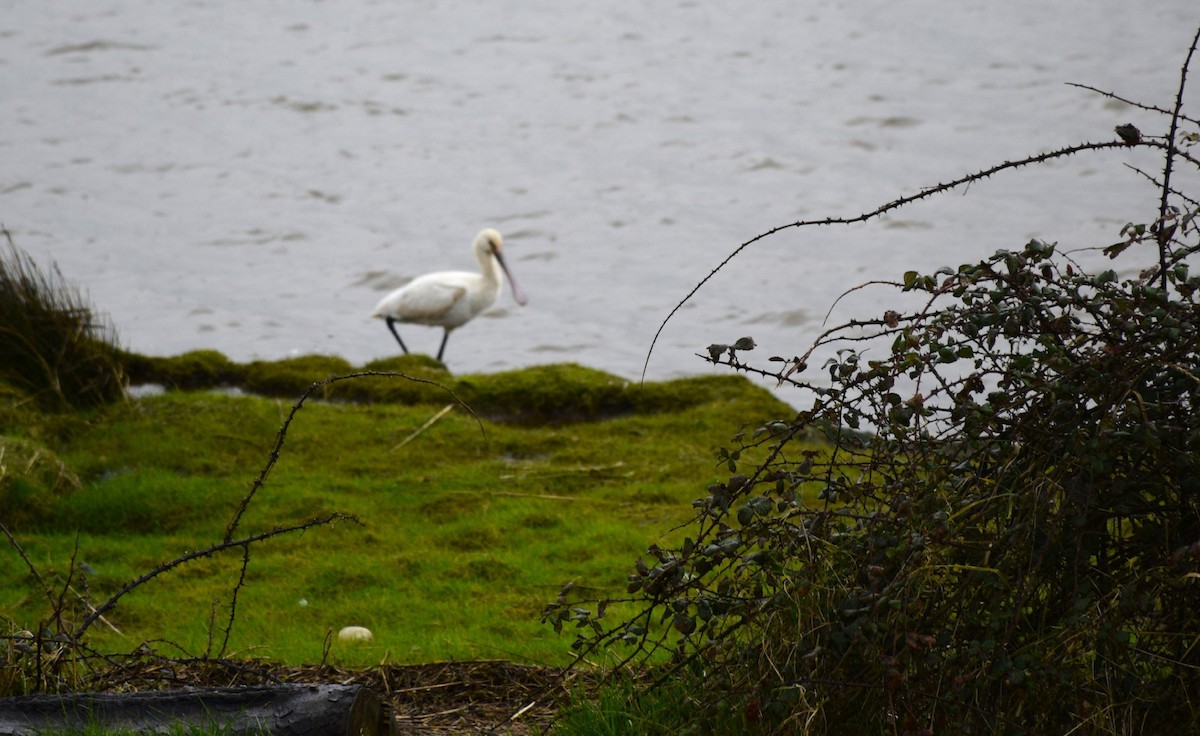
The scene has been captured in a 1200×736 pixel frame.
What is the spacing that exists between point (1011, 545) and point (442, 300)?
8997 millimetres

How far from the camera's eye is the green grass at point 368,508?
17.7ft

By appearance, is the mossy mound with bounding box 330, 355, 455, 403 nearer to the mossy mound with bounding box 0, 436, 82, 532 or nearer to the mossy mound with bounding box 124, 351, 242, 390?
the mossy mound with bounding box 124, 351, 242, 390

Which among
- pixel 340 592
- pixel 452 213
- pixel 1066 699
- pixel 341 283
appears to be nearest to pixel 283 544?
pixel 340 592

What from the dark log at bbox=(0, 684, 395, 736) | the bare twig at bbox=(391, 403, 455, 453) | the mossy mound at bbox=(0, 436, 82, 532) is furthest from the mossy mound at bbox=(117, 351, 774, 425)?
the dark log at bbox=(0, 684, 395, 736)

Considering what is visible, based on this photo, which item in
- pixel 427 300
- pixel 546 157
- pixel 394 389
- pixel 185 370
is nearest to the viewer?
pixel 394 389

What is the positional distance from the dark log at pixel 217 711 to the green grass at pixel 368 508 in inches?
47.2

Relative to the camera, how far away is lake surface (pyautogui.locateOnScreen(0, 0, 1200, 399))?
13.5 meters

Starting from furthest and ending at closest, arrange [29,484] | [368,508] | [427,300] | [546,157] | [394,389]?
[546,157], [427,300], [394,389], [368,508], [29,484]

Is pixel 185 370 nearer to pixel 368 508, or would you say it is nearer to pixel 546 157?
pixel 368 508

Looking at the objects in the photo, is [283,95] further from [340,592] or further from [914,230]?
[340,592]

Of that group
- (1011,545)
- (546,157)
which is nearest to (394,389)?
(1011,545)

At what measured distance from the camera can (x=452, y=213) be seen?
16.8 m

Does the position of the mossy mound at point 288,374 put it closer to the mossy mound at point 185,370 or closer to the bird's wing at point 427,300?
the mossy mound at point 185,370

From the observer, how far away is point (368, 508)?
6887 mm
